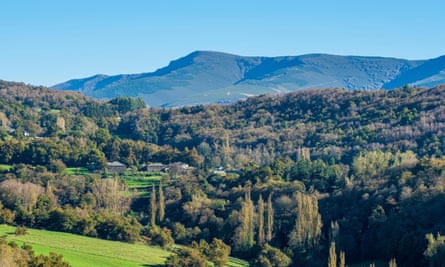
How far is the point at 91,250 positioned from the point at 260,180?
24.6m

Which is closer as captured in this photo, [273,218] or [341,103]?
[273,218]

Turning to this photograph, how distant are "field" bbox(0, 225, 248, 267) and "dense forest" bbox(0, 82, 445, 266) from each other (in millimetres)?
1875

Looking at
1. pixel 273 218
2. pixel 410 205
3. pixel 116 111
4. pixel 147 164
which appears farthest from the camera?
pixel 116 111

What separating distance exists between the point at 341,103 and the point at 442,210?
52.6m

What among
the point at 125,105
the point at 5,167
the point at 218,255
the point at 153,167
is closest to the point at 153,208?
the point at 218,255

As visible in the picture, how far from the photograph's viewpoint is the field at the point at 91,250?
4706 centimetres

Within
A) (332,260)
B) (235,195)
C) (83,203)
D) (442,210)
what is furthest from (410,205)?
(83,203)

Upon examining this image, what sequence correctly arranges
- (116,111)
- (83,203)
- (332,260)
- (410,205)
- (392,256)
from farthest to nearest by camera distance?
1. (116,111)
2. (83,203)
3. (410,205)
4. (392,256)
5. (332,260)

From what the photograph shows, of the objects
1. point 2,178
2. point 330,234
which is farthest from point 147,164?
point 330,234

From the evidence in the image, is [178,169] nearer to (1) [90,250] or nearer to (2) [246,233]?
(2) [246,233]

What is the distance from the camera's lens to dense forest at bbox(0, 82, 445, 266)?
53.7m

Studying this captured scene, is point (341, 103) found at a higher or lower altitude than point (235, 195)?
higher

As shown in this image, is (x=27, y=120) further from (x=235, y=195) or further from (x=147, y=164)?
(x=235, y=195)

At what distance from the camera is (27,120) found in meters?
105
